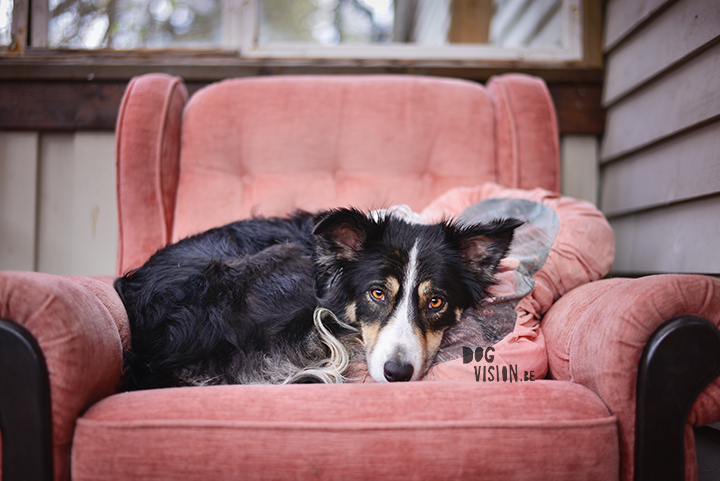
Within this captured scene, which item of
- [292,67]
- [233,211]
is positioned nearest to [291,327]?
[233,211]

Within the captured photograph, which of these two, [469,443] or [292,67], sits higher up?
[292,67]

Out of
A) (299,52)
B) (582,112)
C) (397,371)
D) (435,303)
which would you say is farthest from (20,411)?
(582,112)

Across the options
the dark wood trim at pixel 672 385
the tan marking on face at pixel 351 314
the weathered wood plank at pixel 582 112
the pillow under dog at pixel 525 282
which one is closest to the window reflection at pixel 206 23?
the weathered wood plank at pixel 582 112

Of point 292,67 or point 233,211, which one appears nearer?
point 233,211

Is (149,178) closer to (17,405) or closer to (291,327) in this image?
(291,327)

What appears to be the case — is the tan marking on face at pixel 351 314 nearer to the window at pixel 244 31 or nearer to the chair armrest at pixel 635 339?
the chair armrest at pixel 635 339

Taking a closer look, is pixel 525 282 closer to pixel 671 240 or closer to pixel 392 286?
pixel 392 286

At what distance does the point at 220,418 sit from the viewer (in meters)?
1.11

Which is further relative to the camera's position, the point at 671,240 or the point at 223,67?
the point at 223,67

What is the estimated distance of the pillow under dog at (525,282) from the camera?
1474 mm

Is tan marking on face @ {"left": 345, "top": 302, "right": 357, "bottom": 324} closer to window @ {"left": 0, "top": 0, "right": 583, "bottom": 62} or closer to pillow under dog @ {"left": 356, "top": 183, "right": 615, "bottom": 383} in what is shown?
pillow under dog @ {"left": 356, "top": 183, "right": 615, "bottom": 383}

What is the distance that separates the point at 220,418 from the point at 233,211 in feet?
4.78

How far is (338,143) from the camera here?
8.07ft

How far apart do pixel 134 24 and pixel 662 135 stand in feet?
11.0
